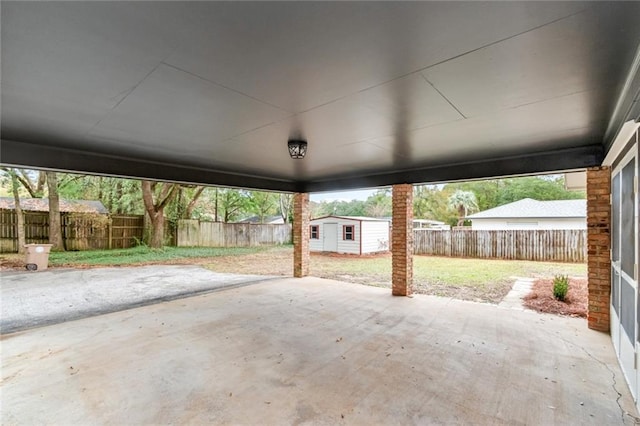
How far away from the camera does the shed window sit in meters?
14.6

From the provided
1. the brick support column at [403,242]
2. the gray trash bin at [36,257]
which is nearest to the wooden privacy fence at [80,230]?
the gray trash bin at [36,257]

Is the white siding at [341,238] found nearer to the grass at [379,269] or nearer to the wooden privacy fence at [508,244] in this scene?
the wooden privacy fence at [508,244]

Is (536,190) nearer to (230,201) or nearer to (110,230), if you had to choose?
(230,201)

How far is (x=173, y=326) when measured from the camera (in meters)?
4.11

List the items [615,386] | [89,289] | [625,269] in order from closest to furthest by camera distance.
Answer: [615,386], [625,269], [89,289]

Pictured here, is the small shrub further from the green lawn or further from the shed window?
the shed window

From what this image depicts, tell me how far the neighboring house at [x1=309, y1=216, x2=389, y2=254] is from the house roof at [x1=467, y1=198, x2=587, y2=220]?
569 cm

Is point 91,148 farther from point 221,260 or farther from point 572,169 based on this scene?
point 221,260

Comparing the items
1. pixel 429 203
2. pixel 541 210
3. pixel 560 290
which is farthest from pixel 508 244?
pixel 429 203

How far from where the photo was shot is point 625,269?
3.10 meters

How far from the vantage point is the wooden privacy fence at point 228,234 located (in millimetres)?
14695

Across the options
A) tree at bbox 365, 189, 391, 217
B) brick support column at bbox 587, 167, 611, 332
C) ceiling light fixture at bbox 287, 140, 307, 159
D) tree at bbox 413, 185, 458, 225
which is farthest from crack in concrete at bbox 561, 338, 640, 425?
tree at bbox 365, 189, 391, 217

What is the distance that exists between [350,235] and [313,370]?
469 inches

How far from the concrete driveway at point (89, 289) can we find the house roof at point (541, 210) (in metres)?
13.3
